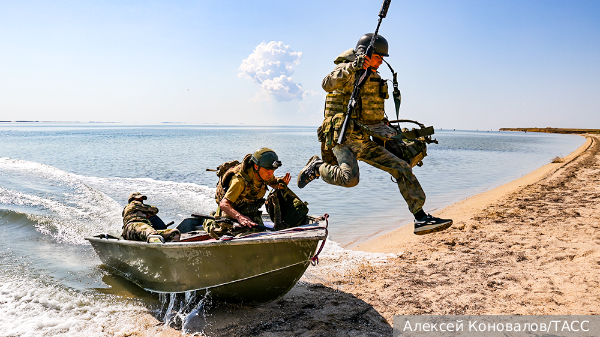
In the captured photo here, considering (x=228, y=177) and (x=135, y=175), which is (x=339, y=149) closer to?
(x=228, y=177)

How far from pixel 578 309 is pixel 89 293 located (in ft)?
22.6

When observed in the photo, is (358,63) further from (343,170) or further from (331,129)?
(343,170)

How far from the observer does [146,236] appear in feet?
18.4

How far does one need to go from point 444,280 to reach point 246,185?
10.8 ft

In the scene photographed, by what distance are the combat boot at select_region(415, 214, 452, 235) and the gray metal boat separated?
46.7 inches

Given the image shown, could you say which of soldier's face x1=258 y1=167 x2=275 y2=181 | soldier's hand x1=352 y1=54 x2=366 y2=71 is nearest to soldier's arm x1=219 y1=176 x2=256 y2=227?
soldier's face x1=258 y1=167 x2=275 y2=181

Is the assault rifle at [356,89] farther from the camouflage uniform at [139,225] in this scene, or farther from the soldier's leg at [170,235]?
the camouflage uniform at [139,225]

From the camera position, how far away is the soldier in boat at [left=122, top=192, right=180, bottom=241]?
5.40 m

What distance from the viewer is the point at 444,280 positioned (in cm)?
590

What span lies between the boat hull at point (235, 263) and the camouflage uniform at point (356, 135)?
92 cm

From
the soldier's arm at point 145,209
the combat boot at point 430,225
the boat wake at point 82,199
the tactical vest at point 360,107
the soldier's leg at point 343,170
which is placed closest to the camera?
the combat boot at point 430,225

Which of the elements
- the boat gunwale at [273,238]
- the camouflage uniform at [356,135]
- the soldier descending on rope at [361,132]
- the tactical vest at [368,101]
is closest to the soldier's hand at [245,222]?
the boat gunwale at [273,238]

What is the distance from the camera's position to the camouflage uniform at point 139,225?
543 centimetres

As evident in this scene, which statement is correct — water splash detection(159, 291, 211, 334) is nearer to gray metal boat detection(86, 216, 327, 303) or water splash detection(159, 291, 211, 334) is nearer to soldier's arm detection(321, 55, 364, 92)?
gray metal boat detection(86, 216, 327, 303)
